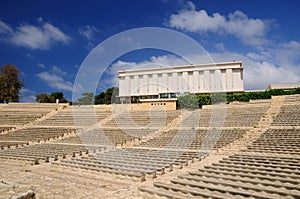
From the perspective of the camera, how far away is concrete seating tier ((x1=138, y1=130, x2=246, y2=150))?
1888 cm

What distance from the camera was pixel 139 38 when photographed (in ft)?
56.0

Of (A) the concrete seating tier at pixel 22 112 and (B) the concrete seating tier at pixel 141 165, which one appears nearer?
(B) the concrete seating tier at pixel 141 165

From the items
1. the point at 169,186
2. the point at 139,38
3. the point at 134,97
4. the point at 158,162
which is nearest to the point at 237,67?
the point at 134,97

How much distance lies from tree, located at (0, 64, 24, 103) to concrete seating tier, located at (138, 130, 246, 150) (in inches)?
1636

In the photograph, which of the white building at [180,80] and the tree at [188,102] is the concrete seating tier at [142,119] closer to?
the tree at [188,102]

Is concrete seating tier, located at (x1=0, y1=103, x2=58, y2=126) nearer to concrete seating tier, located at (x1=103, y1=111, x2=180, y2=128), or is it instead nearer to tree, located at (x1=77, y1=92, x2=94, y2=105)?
tree, located at (x1=77, y1=92, x2=94, y2=105)

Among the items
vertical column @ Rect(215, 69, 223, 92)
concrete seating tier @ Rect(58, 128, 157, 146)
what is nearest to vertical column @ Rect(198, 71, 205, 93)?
vertical column @ Rect(215, 69, 223, 92)

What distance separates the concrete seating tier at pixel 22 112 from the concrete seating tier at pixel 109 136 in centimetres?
1314

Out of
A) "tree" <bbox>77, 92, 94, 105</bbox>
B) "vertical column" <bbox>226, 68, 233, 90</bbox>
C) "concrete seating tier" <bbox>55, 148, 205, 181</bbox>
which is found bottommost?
"concrete seating tier" <bbox>55, 148, 205, 181</bbox>

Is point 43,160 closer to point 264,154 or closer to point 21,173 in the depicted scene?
point 21,173

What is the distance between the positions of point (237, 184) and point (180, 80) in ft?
192

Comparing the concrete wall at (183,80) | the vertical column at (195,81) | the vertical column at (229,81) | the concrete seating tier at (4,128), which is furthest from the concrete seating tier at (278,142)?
the vertical column at (195,81)

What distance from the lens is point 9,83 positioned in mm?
51531

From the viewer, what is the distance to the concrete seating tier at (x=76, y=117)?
3364cm
